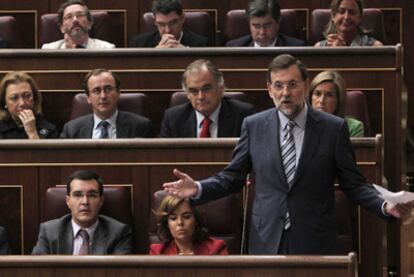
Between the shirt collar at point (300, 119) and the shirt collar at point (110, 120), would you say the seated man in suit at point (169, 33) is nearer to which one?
the shirt collar at point (110, 120)

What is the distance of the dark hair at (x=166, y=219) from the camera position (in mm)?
2605

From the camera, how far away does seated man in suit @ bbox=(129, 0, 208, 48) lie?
3.47 meters

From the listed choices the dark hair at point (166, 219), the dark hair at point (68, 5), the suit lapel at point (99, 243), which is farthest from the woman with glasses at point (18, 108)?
the dark hair at point (166, 219)

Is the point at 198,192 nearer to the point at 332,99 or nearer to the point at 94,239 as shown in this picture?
the point at 94,239

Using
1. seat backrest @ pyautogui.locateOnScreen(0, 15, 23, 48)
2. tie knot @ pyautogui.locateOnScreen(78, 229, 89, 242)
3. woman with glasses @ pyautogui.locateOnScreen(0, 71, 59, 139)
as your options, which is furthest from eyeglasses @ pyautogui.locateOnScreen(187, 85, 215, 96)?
seat backrest @ pyautogui.locateOnScreen(0, 15, 23, 48)

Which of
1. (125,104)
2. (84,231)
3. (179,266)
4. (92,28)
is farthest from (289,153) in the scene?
(92,28)

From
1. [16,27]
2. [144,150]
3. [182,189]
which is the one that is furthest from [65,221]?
[16,27]

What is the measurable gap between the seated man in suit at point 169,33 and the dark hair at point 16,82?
425 mm

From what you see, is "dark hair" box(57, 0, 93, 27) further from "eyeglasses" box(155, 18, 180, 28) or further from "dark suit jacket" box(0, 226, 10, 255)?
"dark suit jacket" box(0, 226, 10, 255)

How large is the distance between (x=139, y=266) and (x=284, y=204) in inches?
14.6

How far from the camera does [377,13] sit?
11.8ft

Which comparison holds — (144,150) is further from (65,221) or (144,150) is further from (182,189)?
(182,189)

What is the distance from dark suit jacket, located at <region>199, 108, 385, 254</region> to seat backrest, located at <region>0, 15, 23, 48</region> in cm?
141

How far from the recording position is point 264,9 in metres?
3.41
